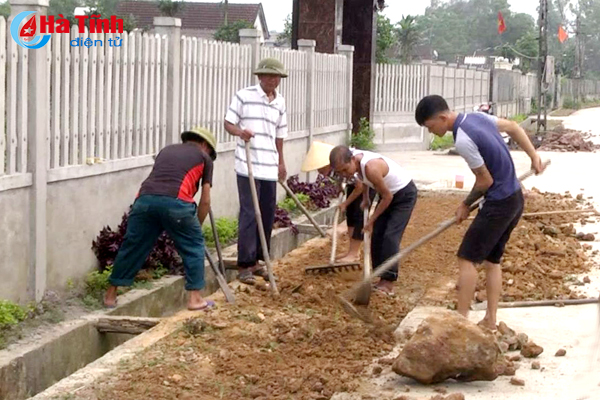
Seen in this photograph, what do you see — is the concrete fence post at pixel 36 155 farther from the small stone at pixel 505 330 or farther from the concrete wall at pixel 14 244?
the small stone at pixel 505 330

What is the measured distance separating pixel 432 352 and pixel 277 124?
4.12 m

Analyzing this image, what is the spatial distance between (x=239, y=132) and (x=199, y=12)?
67.0 m

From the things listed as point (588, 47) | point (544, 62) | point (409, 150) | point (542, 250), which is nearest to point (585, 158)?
point (409, 150)

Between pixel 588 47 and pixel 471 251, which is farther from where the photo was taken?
pixel 588 47

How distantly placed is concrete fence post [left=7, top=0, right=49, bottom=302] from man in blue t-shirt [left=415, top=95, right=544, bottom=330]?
2.73 m

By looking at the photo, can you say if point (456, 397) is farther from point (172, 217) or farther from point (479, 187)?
point (172, 217)

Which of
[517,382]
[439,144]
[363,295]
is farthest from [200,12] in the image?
[517,382]

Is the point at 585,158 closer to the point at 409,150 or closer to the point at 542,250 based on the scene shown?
the point at 409,150

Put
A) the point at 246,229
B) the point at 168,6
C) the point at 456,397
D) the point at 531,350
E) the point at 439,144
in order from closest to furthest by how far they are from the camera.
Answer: the point at 456,397
the point at 531,350
the point at 246,229
the point at 439,144
the point at 168,6

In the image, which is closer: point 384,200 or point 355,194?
point 384,200

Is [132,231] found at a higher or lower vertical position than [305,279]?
higher

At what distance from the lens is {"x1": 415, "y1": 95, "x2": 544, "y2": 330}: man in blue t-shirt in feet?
24.8

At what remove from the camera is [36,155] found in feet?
25.8

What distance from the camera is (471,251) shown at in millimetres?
7785
